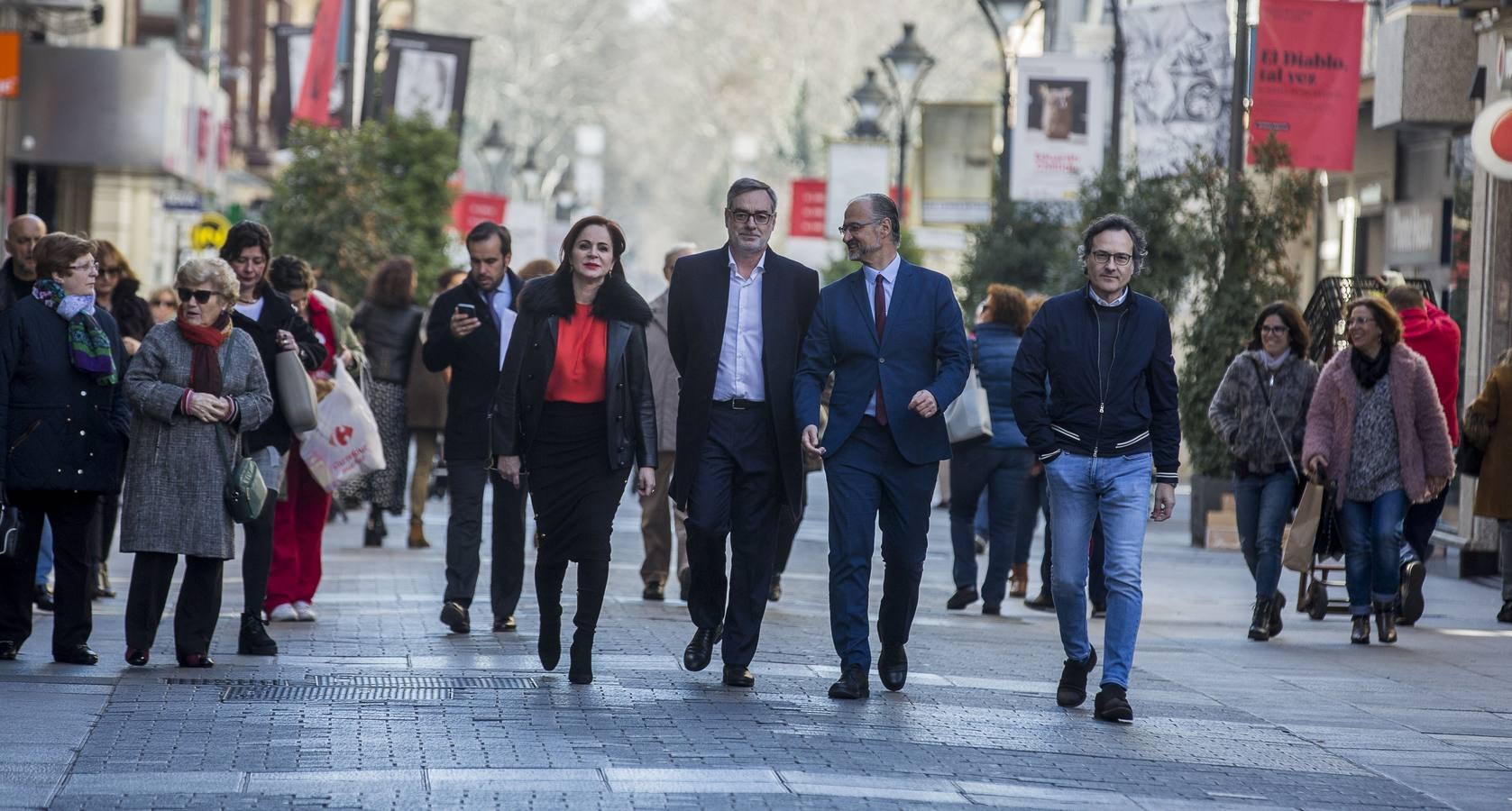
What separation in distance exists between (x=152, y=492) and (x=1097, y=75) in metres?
16.1

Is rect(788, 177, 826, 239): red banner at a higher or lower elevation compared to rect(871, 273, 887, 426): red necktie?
higher

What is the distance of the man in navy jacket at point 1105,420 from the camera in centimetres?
898

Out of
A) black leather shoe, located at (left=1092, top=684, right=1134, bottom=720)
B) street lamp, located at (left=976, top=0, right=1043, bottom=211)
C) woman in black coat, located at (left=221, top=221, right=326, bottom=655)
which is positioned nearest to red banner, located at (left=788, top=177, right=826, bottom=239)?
street lamp, located at (left=976, top=0, right=1043, bottom=211)

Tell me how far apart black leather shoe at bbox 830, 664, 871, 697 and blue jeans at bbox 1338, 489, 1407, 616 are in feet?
13.7

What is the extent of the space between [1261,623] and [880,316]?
161 inches

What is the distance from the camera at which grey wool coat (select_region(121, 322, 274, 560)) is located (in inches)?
369

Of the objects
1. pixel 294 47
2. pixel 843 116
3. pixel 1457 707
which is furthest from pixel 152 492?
pixel 843 116

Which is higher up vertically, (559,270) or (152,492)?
(559,270)

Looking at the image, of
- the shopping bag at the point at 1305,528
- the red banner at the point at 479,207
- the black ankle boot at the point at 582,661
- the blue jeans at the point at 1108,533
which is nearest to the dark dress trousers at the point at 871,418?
the blue jeans at the point at 1108,533

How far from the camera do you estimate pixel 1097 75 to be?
78.9ft

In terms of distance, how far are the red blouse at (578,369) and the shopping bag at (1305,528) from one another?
454 cm

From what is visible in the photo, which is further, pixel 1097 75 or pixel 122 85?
pixel 122 85

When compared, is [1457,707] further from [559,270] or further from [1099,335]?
[559,270]

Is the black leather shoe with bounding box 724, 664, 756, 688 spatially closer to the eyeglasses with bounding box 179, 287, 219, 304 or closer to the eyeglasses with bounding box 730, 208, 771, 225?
the eyeglasses with bounding box 730, 208, 771, 225
